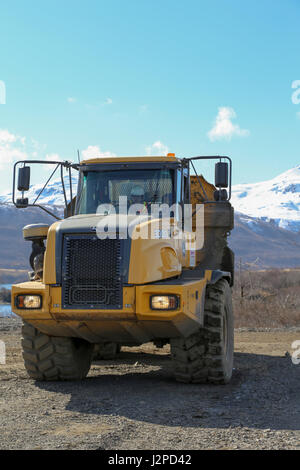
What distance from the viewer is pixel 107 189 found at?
8.73 m

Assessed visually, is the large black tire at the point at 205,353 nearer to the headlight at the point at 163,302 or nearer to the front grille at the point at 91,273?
the headlight at the point at 163,302

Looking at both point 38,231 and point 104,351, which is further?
point 104,351

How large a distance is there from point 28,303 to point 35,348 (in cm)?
86

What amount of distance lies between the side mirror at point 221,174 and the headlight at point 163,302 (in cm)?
199

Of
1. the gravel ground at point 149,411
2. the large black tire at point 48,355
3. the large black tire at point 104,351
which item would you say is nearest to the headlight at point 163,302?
the gravel ground at point 149,411

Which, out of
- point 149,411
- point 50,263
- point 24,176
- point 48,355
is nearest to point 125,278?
point 50,263

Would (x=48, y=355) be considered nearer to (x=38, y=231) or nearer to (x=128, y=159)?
(x=38, y=231)

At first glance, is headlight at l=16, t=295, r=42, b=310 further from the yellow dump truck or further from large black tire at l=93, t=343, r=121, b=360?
large black tire at l=93, t=343, r=121, b=360

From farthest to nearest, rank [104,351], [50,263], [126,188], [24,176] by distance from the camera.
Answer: [104,351] → [24,176] → [126,188] → [50,263]

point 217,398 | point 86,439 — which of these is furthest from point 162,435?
point 217,398

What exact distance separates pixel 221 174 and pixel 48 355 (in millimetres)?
3262

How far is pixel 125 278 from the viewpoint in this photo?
7.26 m

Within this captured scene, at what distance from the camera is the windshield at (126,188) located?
28.1 feet
